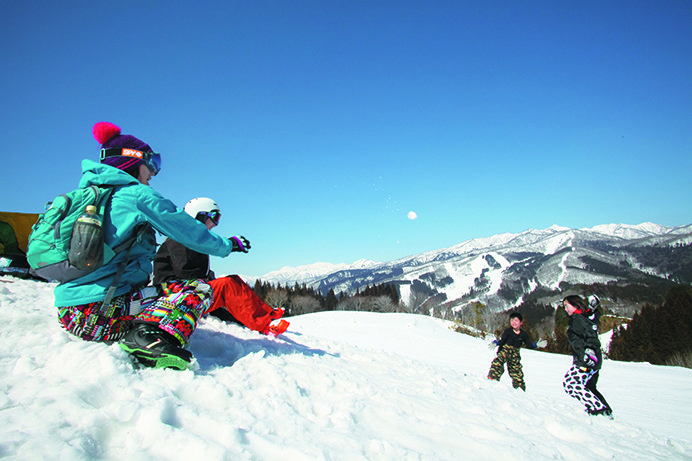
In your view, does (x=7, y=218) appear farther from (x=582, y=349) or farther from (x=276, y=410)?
(x=582, y=349)

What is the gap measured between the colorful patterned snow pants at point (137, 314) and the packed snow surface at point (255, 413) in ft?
0.48

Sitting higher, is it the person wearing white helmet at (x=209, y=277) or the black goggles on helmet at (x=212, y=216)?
the black goggles on helmet at (x=212, y=216)

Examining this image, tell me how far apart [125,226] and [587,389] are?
659 centimetres

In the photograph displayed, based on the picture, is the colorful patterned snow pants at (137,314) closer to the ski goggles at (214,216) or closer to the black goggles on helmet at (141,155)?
the black goggles on helmet at (141,155)

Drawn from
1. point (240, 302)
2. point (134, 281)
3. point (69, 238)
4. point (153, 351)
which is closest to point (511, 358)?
point (240, 302)

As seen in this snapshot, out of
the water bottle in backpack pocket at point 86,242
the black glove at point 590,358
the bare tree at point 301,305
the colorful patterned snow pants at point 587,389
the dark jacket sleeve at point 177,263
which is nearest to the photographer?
the water bottle in backpack pocket at point 86,242

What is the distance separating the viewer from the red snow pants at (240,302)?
4168 millimetres

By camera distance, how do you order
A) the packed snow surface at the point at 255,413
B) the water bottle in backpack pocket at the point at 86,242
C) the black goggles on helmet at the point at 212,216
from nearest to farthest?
the packed snow surface at the point at 255,413 < the water bottle in backpack pocket at the point at 86,242 < the black goggles on helmet at the point at 212,216

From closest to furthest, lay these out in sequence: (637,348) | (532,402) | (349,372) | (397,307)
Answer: (349,372)
(532,402)
(637,348)
(397,307)

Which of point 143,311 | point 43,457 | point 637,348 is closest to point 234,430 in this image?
point 43,457

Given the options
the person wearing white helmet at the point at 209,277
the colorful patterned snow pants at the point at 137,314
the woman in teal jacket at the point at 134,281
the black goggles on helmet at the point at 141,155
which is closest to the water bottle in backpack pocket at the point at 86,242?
the woman in teal jacket at the point at 134,281

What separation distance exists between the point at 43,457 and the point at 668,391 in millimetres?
15318

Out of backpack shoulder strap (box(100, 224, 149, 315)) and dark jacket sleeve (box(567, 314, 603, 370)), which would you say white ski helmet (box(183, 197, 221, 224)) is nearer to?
backpack shoulder strap (box(100, 224, 149, 315))

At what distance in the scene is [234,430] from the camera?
1722 millimetres
